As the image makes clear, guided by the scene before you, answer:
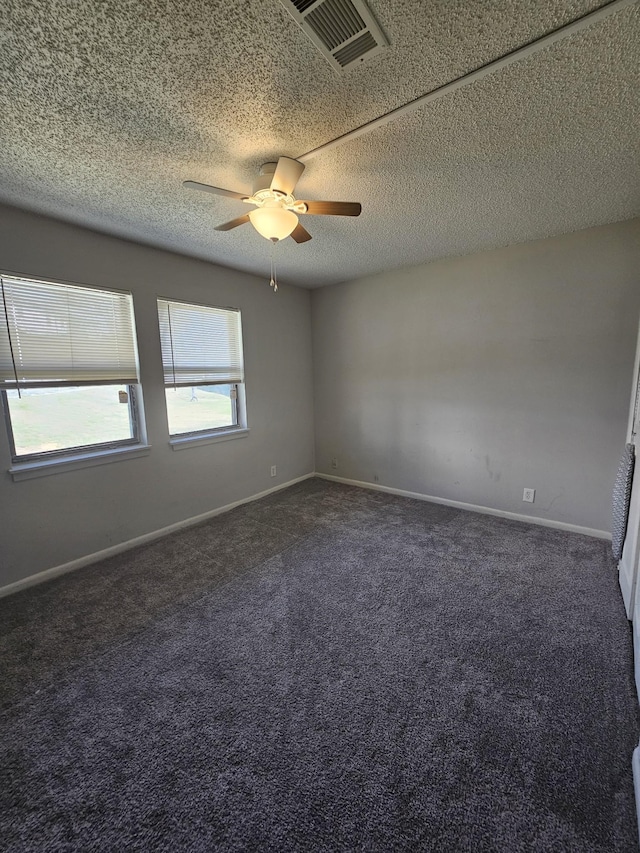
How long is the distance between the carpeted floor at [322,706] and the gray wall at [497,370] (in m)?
0.84

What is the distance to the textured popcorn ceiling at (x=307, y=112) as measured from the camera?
109 cm

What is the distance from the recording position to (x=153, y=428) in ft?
10.2

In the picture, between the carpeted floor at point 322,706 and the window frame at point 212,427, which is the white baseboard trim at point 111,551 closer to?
the carpeted floor at point 322,706

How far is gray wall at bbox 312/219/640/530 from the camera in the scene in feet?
9.12

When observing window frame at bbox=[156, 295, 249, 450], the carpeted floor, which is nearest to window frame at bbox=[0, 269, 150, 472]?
window frame at bbox=[156, 295, 249, 450]

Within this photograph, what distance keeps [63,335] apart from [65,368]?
0.24m

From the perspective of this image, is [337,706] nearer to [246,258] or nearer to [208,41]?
[208,41]

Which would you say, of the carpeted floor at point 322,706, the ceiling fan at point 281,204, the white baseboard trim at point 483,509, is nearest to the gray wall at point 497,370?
the white baseboard trim at point 483,509

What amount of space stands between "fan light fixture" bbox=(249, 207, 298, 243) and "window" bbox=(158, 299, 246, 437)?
165cm

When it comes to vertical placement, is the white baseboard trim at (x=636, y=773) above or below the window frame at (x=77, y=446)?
below

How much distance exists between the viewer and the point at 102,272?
2.69m

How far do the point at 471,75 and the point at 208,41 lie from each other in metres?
0.94

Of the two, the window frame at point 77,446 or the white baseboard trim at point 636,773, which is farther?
the window frame at point 77,446

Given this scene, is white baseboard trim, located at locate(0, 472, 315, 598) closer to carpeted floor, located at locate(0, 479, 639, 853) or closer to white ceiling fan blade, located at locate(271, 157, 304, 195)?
carpeted floor, located at locate(0, 479, 639, 853)
